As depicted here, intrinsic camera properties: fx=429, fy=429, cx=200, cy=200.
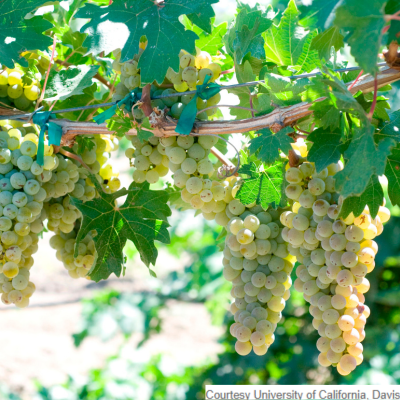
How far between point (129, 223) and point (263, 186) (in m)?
0.26

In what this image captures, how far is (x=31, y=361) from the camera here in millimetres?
4066

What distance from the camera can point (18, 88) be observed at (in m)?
0.80

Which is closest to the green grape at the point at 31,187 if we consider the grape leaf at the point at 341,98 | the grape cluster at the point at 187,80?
the grape cluster at the point at 187,80

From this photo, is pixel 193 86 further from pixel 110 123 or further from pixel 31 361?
pixel 31 361

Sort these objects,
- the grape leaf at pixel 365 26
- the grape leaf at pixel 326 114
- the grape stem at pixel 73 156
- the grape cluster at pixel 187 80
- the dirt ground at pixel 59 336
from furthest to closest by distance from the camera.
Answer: the dirt ground at pixel 59 336 < the grape stem at pixel 73 156 < the grape cluster at pixel 187 80 < the grape leaf at pixel 326 114 < the grape leaf at pixel 365 26

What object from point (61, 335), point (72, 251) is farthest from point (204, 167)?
point (61, 335)

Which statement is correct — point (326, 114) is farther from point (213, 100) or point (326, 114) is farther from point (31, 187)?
point (31, 187)

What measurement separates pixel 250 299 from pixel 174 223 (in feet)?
7.07

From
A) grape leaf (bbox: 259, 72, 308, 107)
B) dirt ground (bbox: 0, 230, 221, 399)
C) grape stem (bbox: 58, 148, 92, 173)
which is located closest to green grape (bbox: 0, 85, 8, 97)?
grape stem (bbox: 58, 148, 92, 173)

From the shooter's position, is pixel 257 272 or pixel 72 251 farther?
pixel 72 251

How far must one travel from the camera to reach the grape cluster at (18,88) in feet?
2.60

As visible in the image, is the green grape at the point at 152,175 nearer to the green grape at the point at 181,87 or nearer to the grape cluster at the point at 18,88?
the green grape at the point at 181,87

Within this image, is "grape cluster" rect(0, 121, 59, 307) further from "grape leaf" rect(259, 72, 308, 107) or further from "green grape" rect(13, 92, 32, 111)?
"grape leaf" rect(259, 72, 308, 107)

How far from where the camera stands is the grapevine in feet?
2.02
